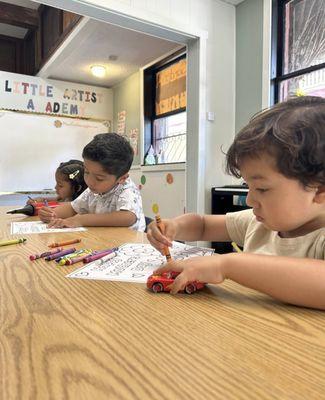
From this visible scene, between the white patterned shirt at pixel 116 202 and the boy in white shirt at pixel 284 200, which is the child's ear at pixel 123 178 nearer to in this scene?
the white patterned shirt at pixel 116 202

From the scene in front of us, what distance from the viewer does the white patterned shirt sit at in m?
1.34

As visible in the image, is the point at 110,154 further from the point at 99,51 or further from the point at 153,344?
the point at 99,51

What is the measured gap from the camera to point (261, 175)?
1.69 ft

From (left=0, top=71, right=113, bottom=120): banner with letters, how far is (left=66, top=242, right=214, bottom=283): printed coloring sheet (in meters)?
3.71

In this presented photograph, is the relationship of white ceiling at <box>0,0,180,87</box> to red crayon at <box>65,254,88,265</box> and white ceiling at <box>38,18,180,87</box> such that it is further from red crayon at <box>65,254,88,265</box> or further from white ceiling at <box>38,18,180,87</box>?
red crayon at <box>65,254,88,265</box>

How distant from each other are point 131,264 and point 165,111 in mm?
3235

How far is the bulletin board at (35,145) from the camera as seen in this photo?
3961 millimetres

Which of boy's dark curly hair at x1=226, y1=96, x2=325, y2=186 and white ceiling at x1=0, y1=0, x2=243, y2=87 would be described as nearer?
boy's dark curly hair at x1=226, y1=96, x2=325, y2=186

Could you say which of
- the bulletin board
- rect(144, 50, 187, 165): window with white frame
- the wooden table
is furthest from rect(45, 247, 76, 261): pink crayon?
the bulletin board

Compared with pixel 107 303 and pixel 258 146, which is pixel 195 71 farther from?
pixel 107 303

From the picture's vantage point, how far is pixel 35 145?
4133mm

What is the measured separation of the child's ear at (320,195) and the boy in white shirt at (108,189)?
2.75 feet

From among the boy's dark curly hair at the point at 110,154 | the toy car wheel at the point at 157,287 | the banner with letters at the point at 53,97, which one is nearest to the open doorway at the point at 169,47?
the banner with letters at the point at 53,97

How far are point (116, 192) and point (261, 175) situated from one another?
3.16 feet
